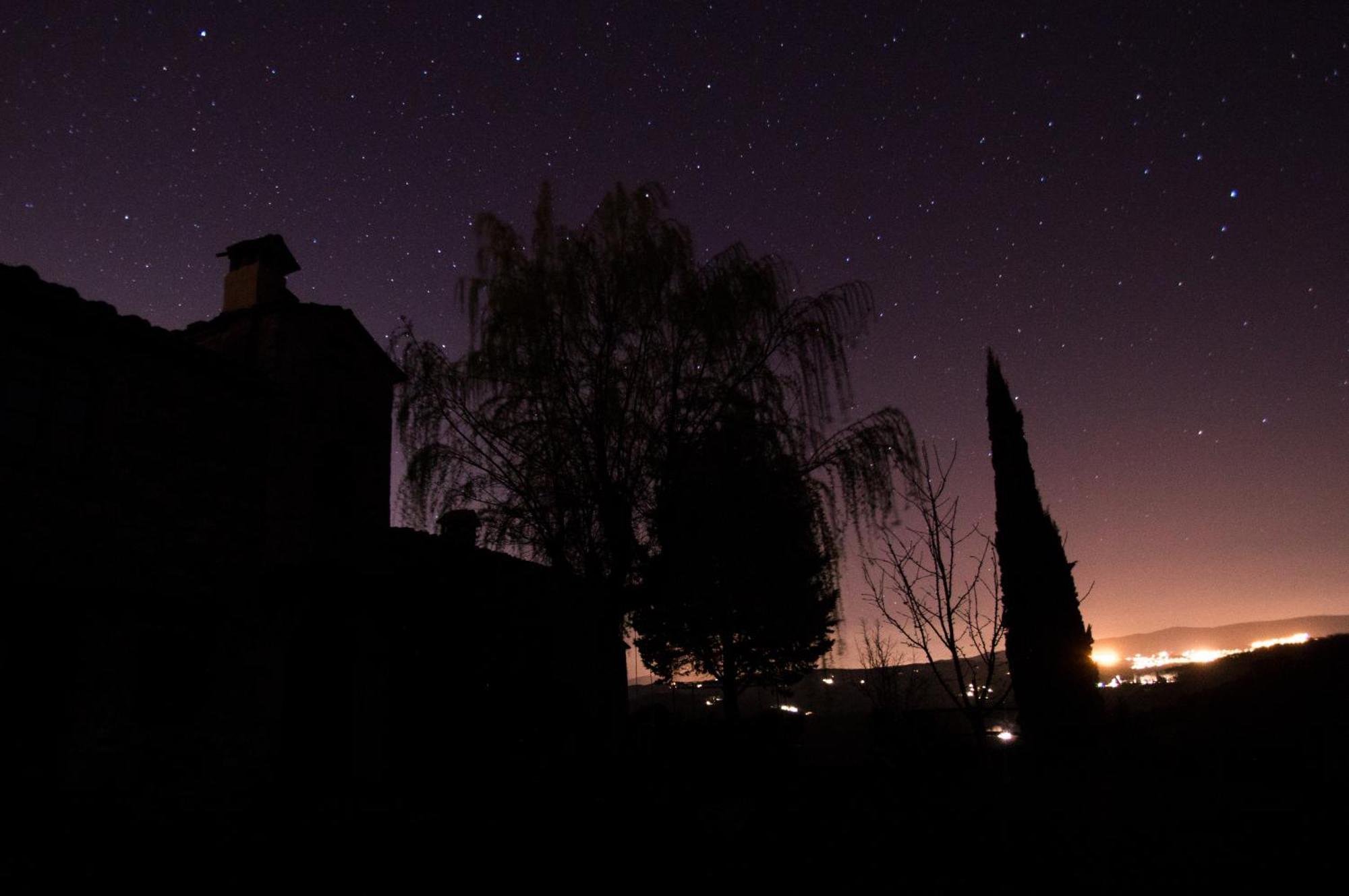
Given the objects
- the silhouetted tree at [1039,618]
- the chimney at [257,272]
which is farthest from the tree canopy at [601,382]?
the silhouetted tree at [1039,618]

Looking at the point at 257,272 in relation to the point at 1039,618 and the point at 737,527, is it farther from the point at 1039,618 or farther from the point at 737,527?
the point at 1039,618

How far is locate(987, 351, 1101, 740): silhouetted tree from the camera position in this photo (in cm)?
1906

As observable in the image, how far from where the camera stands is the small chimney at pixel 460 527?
9.70 m

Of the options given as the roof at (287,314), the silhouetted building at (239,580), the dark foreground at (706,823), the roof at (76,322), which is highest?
the roof at (287,314)

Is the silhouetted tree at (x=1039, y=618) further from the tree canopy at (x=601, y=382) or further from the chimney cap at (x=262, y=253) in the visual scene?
the chimney cap at (x=262, y=253)

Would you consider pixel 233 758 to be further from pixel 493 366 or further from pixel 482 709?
pixel 493 366

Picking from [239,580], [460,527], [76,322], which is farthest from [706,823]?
[76,322]

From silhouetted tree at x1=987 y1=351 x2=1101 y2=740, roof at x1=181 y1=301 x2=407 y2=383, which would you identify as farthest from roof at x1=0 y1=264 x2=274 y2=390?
silhouetted tree at x1=987 y1=351 x2=1101 y2=740

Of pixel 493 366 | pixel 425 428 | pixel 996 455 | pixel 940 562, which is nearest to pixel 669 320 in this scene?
pixel 493 366

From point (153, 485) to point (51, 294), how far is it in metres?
2.52

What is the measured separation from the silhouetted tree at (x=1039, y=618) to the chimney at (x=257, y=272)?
16.5 meters

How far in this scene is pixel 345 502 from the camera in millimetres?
12766

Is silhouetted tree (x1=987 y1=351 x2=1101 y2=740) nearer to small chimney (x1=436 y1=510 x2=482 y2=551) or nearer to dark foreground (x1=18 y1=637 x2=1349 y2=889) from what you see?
dark foreground (x1=18 y1=637 x2=1349 y2=889)

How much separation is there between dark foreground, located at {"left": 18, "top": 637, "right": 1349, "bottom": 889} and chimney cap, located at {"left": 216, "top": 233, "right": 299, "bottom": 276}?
8.47 meters
